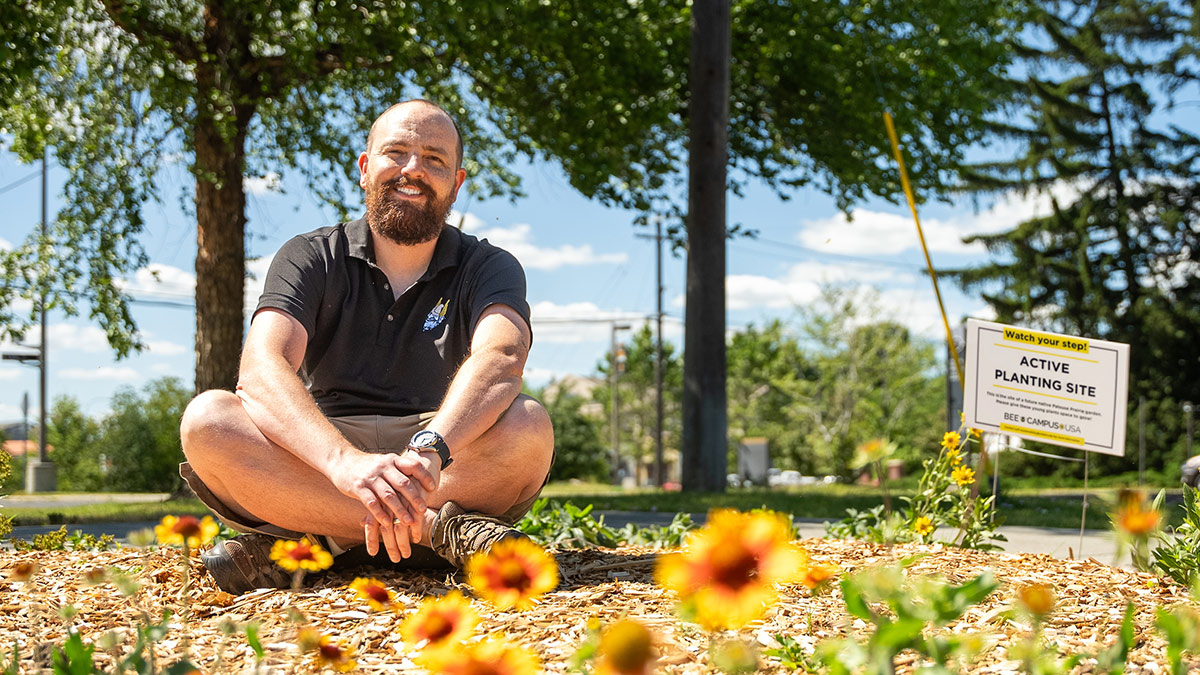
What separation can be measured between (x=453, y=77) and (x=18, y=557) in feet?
30.6

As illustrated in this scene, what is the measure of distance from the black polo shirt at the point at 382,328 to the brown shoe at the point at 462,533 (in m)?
0.47

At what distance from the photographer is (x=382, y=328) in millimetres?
3172

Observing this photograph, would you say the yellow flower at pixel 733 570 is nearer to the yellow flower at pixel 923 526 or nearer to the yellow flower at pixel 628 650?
the yellow flower at pixel 628 650

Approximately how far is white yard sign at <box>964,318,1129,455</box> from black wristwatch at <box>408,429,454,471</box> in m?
2.27

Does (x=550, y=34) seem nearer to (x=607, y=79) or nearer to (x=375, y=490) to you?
(x=607, y=79)

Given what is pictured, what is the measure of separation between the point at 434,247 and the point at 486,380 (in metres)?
0.75

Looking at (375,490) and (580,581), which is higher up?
(375,490)

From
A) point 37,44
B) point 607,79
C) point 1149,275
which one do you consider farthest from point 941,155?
point 1149,275

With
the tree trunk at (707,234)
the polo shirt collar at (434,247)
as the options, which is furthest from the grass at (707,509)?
the polo shirt collar at (434,247)

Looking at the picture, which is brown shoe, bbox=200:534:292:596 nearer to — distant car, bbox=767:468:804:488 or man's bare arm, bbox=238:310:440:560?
man's bare arm, bbox=238:310:440:560

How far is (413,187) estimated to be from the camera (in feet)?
10.5

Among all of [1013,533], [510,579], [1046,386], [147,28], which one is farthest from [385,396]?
[147,28]

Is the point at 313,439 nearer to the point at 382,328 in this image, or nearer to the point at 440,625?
the point at 382,328

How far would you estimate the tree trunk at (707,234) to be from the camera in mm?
11266
